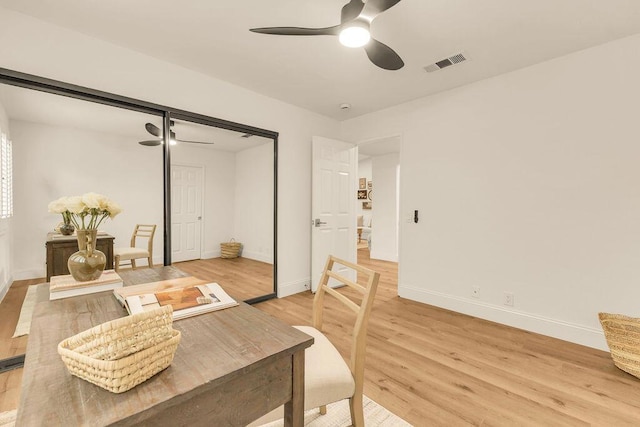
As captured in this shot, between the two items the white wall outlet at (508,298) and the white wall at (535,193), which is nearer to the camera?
the white wall at (535,193)

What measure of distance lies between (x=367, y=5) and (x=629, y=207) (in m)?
2.58

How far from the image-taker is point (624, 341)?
2.00 meters

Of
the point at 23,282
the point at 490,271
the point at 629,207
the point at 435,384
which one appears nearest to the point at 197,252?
the point at 23,282

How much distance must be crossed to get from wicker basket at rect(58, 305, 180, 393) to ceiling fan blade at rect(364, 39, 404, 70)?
1.92 metres

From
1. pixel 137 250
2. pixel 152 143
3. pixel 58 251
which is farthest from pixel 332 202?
pixel 58 251

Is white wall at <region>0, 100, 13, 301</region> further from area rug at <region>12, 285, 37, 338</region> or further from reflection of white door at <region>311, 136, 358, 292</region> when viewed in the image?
reflection of white door at <region>311, 136, 358, 292</region>

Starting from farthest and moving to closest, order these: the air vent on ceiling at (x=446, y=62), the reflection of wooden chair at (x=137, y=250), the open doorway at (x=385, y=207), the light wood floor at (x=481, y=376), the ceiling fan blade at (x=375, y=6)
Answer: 1. the open doorway at (x=385, y=207)
2. the air vent on ceiling at (x=446, y=62)
3. the reflection of wooden chair at (x=137, y=250)
4. the light wood floor at (x=481, y=376)
5. the ceiling fan blade at (x=375, y=6)

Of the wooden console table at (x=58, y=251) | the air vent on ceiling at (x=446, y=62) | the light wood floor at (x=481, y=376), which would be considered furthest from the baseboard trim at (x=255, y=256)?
the air vent on ceiling at (x=446, y=62)

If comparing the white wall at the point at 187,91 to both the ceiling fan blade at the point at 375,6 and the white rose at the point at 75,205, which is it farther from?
the ceiling fan blade at the point at 375,6

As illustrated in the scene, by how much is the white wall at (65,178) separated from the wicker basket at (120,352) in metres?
2.08

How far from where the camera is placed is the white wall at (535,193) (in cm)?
234

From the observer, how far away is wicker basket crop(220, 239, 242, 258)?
12.5ft

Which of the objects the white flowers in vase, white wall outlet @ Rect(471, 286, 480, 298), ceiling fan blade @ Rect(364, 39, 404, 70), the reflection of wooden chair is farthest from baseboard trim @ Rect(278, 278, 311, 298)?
ceiling fan blade @ Rect(364, 39, 404, 70)

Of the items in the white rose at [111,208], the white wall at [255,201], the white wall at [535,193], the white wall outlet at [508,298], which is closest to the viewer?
the white rose at [111,208]
